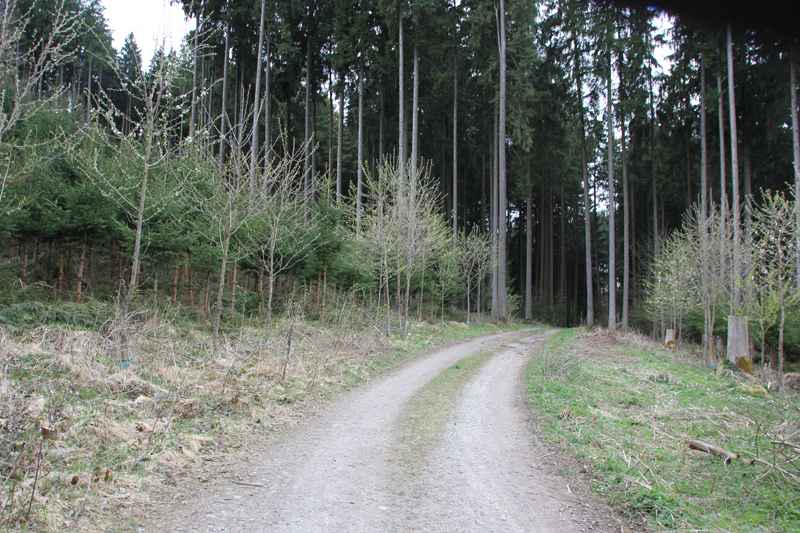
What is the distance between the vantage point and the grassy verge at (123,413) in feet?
12.1

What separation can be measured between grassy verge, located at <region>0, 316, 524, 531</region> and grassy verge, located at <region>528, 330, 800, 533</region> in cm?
426

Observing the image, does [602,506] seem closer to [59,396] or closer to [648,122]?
[59,396]

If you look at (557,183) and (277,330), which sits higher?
(557,183)

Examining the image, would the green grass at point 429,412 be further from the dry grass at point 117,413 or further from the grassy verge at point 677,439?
the dry grass at point 117,413

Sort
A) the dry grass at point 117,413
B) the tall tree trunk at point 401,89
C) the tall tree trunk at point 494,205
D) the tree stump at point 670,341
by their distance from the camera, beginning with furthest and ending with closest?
1. the tall tree trunk at point 494,205
2. the tall tree trunk at point 401,89
3. the tree stump at point 670,341
4. the dry grass at point 117,413

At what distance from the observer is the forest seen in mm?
9758

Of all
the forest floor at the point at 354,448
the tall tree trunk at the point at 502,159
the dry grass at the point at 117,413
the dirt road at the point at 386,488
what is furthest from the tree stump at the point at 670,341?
the dry grass at the point at 117,413

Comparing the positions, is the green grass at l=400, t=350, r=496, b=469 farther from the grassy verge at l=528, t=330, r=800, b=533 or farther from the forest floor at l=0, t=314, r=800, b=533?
the grassy verge at l=528, t=330, r=800, b=533

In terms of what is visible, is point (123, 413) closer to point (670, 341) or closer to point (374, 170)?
point (670, 341)

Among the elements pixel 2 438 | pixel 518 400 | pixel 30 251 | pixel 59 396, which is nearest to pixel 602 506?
pixel 518 400

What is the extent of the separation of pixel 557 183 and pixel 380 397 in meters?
30.2

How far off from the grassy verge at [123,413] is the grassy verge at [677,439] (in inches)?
168

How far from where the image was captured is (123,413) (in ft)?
17.8

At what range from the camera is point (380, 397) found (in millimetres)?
8242
